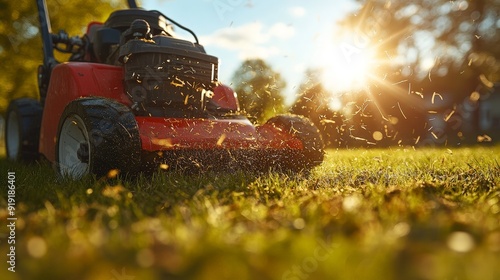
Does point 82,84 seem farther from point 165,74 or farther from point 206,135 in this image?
point 206,135

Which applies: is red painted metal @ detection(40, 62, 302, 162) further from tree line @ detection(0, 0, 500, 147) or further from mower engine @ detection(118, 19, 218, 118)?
tree line @ detection(0, 0, 500, 147)

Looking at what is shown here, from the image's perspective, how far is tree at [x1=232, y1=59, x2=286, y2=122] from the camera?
5.12 m

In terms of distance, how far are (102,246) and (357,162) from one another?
181 inches

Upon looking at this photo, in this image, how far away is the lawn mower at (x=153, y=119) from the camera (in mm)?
3688

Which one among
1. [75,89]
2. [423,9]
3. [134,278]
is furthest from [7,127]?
[423,9]

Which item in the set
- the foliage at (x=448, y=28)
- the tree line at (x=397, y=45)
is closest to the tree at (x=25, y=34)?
the tree line at (x=397, y=45)

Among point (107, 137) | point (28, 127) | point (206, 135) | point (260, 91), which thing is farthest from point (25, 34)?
point (107, 137)

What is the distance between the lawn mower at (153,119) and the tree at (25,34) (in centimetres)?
1423

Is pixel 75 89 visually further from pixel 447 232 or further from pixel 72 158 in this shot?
pixel 447 232

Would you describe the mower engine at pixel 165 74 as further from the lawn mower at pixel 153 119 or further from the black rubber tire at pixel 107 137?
the black rubber tire at pixel 107 137

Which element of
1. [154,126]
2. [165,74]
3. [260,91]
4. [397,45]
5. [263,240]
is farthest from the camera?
[397,45]

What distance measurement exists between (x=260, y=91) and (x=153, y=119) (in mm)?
1582

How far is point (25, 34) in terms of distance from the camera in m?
18.3

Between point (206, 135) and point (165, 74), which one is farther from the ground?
point (165, 74)
